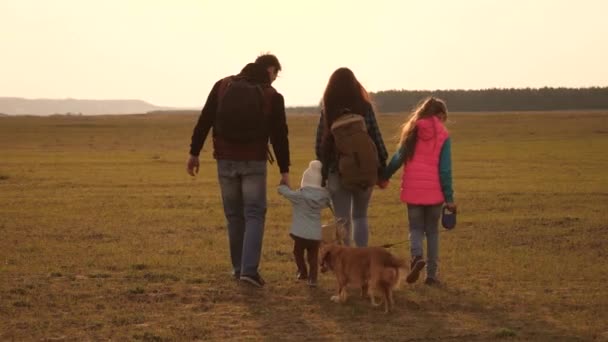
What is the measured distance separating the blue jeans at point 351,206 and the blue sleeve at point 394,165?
0.67 feet

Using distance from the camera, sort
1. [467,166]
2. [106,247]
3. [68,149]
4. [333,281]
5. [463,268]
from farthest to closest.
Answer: [68,149]
[467,166]
[106,247]
[463,268]
[333,281]

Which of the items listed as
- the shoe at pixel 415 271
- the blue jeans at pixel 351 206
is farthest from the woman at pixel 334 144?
the shoe at pixel 415 271

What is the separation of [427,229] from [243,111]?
2278 millimetres

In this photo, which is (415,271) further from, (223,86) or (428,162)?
(223,86)

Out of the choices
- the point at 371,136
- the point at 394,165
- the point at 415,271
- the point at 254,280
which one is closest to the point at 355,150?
the point at 371,136

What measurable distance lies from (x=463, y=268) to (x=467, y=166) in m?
22.1

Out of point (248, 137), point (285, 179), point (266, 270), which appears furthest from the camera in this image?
point (266, 270)

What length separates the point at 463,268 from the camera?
1133 centimetres

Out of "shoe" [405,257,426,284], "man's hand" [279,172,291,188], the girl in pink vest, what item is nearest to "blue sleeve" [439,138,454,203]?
the girl in pink vest

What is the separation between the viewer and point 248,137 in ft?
32.1

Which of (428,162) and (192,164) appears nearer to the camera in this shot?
(428,162)

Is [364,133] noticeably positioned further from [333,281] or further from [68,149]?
[68,149]

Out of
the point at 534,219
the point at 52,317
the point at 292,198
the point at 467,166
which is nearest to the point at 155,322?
the point at 52,317

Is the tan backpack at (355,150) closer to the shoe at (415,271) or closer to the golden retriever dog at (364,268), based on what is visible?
the golden retriever dog at (364,268)
